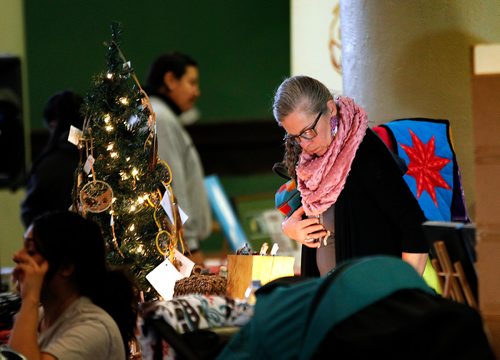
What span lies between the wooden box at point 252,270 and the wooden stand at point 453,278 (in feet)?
2.68

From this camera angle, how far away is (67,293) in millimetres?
3180

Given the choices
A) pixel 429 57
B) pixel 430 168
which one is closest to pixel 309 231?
pixel 430 168

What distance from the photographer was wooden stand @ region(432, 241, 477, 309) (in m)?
2.95

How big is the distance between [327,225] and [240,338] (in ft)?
4.36

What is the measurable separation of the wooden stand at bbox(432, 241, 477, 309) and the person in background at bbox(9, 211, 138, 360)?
0.89 m

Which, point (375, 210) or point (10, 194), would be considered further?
point (10, 194)

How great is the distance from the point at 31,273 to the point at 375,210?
119cm

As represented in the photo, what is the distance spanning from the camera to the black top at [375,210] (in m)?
3.67

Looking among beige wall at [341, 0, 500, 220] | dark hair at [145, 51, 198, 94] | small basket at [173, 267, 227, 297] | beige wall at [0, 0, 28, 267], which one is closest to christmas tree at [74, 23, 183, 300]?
small basket at [173, 267, 227, 297]

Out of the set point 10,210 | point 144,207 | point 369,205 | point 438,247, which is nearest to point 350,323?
point 438,247

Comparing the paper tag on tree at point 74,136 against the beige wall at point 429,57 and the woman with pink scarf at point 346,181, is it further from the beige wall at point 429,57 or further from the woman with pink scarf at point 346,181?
the beige wall at point 429,57

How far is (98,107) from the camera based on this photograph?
157 inches

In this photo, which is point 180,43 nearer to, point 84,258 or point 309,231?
point 309,231

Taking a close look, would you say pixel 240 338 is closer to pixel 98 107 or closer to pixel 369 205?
pixel 369 205
